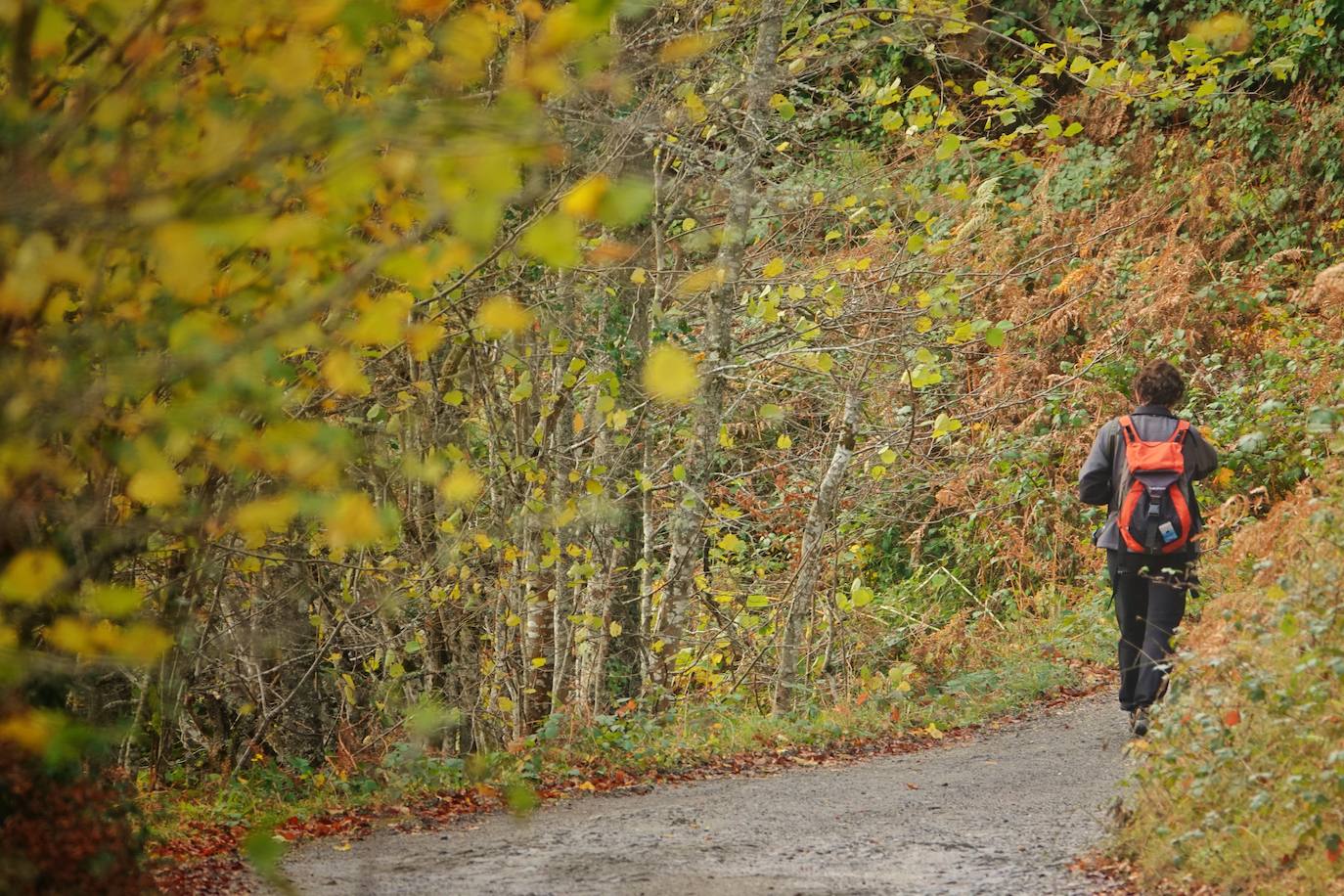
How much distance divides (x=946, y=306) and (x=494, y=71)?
3.61 meters

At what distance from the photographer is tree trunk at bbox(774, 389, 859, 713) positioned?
10.7 m

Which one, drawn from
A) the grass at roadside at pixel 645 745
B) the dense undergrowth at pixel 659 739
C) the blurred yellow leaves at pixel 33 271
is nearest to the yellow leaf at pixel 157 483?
the blurred yellow leaves at pixel 33 271

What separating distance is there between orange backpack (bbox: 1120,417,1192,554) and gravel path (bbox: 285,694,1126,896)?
136 cm

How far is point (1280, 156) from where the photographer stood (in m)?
16.5

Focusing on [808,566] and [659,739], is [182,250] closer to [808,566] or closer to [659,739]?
[659,739]

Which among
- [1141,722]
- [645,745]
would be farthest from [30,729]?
[645,745]

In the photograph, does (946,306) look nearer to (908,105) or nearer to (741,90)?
(908,105)

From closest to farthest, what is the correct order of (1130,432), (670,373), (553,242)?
1. (553,242)
2. (670,373)
3. (1130,432)

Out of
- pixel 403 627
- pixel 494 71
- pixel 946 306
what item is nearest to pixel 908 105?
pixel 946 306

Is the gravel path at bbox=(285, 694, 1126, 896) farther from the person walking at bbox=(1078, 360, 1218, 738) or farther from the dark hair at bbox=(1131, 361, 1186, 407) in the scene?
the dark hair at bbox=(1131, 361, 1186, 407)

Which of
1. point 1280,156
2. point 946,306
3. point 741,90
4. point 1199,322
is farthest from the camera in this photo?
point 1280,156

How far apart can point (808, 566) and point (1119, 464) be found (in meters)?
3.74

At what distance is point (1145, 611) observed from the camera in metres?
7.40

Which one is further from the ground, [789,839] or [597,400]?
[597,400]
